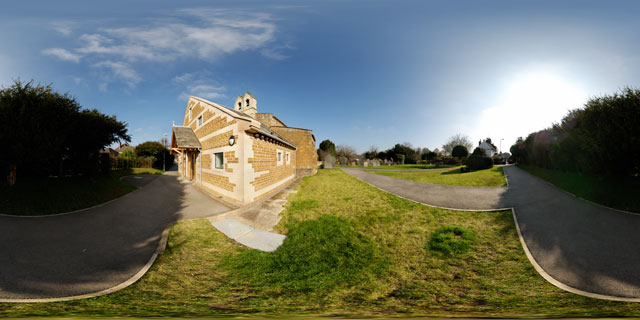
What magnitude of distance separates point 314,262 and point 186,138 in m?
11.6

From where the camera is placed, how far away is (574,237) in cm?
382

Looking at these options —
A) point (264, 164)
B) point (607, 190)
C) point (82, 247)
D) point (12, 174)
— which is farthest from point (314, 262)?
point (12, 174)

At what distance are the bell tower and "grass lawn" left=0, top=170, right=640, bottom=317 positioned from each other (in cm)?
1514

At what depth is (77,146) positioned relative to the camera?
33.5 feet

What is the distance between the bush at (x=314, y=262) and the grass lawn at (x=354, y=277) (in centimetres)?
2

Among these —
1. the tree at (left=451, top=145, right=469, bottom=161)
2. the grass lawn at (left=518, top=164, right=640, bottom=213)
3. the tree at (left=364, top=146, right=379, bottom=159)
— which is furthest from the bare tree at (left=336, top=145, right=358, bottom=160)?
the grass lawn at (left=518, top=164, right=640, bottom=213)

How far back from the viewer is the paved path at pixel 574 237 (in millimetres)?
2725

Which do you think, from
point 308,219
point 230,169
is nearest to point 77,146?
point 230,169

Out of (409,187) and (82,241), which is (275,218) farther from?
(409,187)

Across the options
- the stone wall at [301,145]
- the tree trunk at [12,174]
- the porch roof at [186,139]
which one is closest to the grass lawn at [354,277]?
the porch roof at [186,139]

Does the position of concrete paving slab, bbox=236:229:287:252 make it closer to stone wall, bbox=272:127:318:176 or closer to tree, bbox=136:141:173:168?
stone wall, bbox=272:127:318:176

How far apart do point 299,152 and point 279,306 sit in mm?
14502

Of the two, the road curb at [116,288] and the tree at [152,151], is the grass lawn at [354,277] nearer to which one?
the road curb at [116,288]

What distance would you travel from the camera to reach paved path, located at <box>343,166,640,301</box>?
272cm
